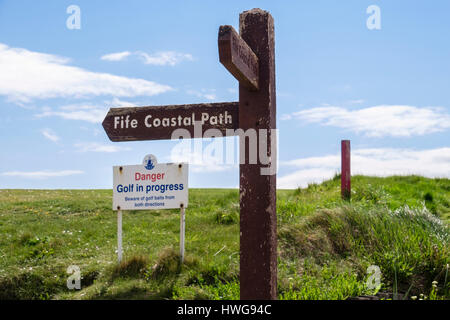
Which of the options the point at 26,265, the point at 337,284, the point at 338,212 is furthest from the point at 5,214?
the point at 337,284

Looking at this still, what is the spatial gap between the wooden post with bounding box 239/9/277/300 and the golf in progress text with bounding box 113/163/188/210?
3634 mm

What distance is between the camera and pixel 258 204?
12.6 feet

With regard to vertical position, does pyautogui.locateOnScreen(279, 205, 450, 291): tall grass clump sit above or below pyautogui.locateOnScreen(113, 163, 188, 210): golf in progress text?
below

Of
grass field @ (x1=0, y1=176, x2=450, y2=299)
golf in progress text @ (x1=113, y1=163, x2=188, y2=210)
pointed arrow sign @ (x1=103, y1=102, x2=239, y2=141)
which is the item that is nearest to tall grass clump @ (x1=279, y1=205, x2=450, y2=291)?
grass field @ (x1=0, y1=176, x2=450, y2=299)

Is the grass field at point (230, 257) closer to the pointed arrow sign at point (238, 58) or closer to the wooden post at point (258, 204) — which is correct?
the wooden post at point (258, 204)

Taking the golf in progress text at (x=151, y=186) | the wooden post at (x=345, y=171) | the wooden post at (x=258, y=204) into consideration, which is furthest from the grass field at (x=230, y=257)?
the wooden post at (x=258, y=204)

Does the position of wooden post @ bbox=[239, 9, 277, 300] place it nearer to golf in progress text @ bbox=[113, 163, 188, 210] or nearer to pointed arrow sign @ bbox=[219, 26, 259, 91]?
pointed arrow sign @ bbox=[219, 26, 259, 91]

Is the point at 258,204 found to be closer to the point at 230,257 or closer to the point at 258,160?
the point at 258,160

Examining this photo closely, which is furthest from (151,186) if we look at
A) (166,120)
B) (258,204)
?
(258,204)

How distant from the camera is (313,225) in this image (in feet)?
23.6

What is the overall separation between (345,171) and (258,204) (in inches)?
270

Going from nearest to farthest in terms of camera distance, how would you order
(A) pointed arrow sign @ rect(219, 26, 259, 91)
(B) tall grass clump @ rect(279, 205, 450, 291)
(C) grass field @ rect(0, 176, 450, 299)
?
(A) pointed arrow sign @ rect(219, 26, 259, 91) → (C) grass field @ rect(0, 176, 450, 299) → (B) tall grass clump @ rect(279, 205, 450, 291)

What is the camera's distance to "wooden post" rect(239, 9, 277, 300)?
3.85 metres

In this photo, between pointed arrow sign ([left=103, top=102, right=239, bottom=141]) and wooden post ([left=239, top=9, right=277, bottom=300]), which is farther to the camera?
pointed arrow sign ([left=103, top=102, right=239, bottom=141])
